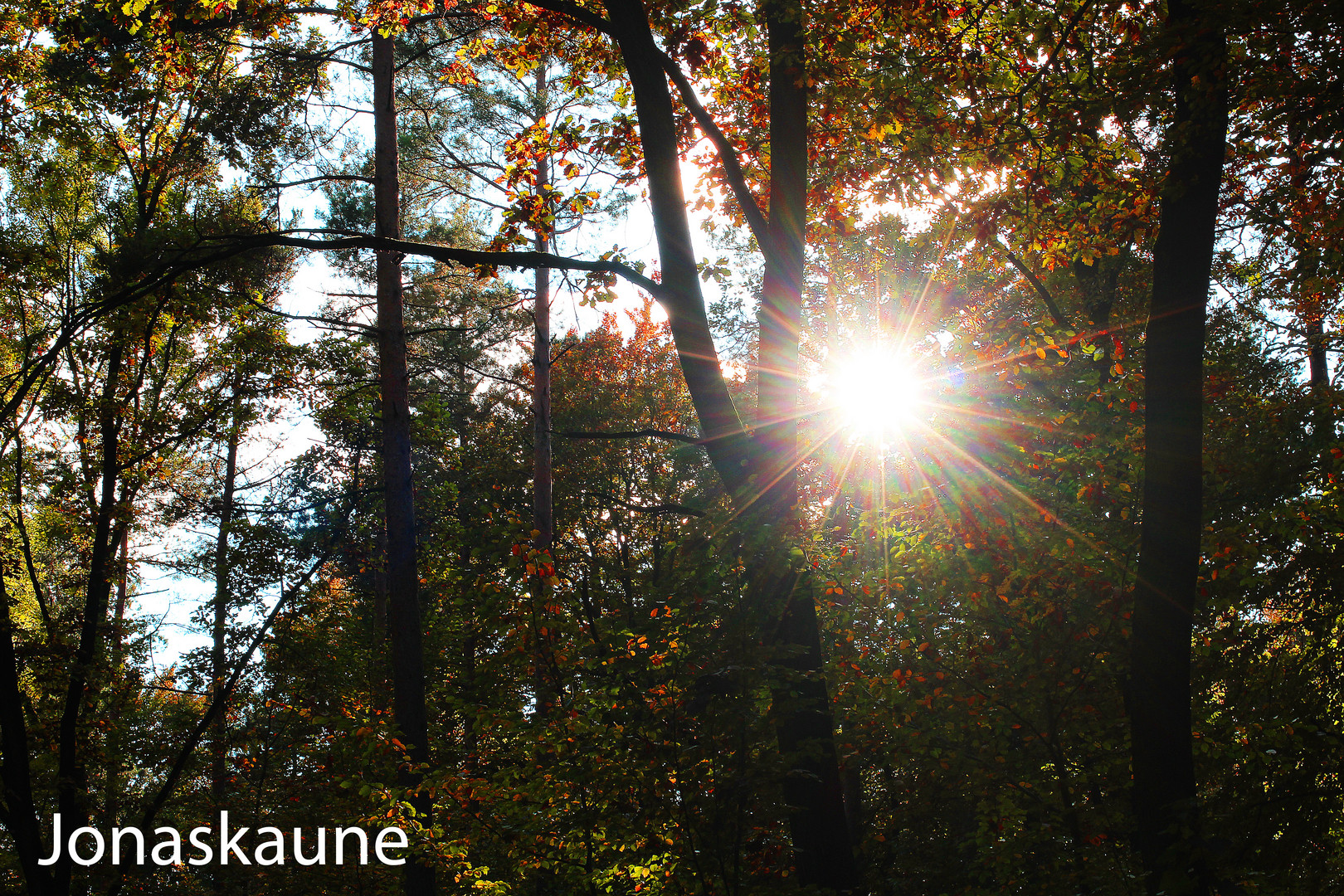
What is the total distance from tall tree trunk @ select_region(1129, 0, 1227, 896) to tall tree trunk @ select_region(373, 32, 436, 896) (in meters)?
6.53

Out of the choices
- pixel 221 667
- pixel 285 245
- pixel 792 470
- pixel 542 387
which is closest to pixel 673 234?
pixel 792 470

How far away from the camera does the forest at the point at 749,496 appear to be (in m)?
4.06

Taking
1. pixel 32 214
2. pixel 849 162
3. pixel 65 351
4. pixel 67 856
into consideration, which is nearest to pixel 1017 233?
pixel 849 162

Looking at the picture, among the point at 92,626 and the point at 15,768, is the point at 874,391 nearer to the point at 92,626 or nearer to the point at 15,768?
the point at 92,626

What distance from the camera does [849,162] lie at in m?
5.73

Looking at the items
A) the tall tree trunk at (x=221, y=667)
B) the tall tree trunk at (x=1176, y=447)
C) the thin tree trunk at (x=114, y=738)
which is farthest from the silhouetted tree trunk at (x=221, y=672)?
the tall tree trunk at (x=1176, y=447)

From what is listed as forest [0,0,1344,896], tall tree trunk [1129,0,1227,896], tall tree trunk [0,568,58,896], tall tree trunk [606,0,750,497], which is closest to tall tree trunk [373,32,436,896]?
forest [0,0,1344,896]

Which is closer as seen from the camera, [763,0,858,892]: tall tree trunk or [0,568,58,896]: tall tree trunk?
[763,0,858,892]: tall tree trunk

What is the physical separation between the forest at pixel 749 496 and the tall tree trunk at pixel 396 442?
49 mm

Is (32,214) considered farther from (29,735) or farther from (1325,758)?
(1325,758)

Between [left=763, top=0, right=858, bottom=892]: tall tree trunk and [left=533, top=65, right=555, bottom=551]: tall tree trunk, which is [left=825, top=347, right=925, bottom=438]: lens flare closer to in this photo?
[left=533, top=65, right=555, bottom=551]: tall tree trunk

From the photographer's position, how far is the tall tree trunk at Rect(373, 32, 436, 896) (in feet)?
27.6

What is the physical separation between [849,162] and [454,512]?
→ 1161cm

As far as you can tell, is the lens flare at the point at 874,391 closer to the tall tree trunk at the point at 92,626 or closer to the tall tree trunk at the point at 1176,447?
the tall tree trunk at the point at 1176,447
